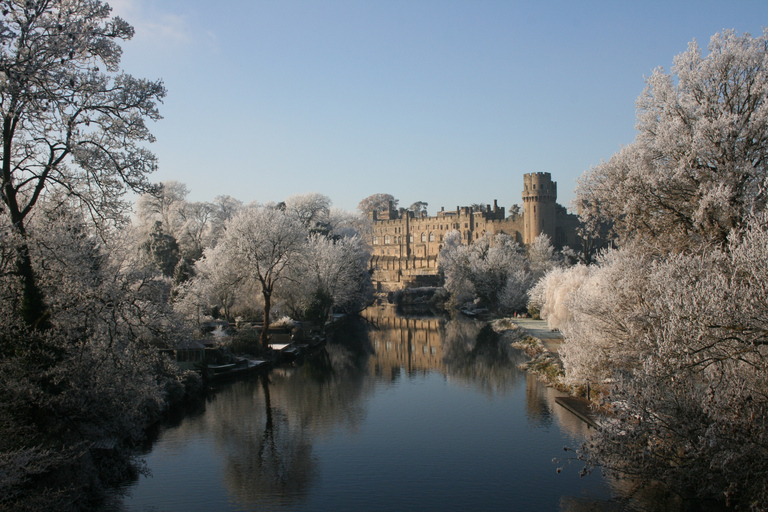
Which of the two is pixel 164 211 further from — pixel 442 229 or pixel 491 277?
pixel 442 229

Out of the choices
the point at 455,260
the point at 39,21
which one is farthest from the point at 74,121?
the point at 455,260

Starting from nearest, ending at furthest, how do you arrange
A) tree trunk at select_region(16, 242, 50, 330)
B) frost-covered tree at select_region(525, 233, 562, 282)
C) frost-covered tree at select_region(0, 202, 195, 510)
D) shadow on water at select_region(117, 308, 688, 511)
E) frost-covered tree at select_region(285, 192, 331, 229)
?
1. frost-covered tree at select_region(0, 202, 195, 510)
2. tree trunk at select_region(16, 242, 50, 330)
3. shadow on water at select_region(117, 308, 688, 511)
4. frost-covered tree at select_region(525, 233, 562, 282)
5. frost-covered tree at select_region(285, 192, 331, 229)

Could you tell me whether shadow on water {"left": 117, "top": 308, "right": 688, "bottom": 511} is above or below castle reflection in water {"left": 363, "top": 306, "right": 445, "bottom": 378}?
below

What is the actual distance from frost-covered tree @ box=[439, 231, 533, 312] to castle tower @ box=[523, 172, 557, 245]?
1866 cm

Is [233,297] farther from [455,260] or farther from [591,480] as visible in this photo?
[455,260]

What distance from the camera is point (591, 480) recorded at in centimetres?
1221

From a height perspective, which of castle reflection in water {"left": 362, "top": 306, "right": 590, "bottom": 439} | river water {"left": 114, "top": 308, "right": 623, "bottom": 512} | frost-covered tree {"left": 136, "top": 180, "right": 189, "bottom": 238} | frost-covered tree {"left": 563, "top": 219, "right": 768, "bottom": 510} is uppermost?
frost-covered tree {"left": 136, "top": 180, "right": 189, "bottom": 238}

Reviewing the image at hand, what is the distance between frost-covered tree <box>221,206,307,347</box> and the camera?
2697 centimetres

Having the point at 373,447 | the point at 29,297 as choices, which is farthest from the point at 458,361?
the point at 29,297

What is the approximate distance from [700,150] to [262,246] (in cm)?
1924

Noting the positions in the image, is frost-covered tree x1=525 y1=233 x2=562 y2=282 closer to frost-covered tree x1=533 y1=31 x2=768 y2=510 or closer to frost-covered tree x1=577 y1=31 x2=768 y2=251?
frost-covered tree x1=533 y1=31 x2=768 y2=510

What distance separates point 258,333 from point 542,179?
176 feet

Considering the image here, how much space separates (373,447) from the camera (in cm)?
1461

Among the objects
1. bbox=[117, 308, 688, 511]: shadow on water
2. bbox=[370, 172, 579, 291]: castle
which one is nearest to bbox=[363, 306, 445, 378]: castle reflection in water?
bbox=[117, 308, 688, 511]: shadow on water
